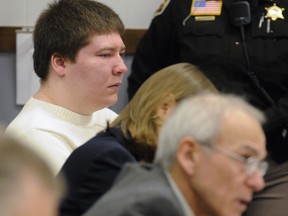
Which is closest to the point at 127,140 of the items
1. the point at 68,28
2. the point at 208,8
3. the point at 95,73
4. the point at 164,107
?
the point at 164,107

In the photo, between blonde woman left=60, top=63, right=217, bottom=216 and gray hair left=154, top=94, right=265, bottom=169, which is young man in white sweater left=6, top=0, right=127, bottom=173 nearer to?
blonde woman left=60, top=63, right=217, bottom=216

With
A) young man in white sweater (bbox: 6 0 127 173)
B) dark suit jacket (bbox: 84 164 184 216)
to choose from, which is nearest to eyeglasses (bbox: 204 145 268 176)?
dark suit jacket (bbox: 84 164 184 216)

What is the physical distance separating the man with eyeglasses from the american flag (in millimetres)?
1379

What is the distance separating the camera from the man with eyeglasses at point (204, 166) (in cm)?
161

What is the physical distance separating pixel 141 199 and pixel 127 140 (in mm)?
546

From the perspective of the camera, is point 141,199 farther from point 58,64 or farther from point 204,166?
point 58,64

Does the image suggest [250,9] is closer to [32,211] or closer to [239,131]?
[239,131]

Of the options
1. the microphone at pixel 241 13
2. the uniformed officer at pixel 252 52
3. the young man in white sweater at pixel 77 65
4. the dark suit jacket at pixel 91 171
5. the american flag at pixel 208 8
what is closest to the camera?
the dark suit jacket at pixel 91 171

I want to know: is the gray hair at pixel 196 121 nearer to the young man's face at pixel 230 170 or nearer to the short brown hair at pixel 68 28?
the young man's face at pixel 230 170

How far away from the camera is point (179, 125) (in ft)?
5.39

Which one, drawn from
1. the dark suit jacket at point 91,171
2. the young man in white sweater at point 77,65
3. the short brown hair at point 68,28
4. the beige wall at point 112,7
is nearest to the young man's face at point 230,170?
the dark suit jacket at point 91,171

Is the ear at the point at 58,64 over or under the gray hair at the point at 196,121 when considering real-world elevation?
under

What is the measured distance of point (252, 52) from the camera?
2873 mm

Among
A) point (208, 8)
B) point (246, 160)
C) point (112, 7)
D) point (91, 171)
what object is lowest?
point (112, 7)
